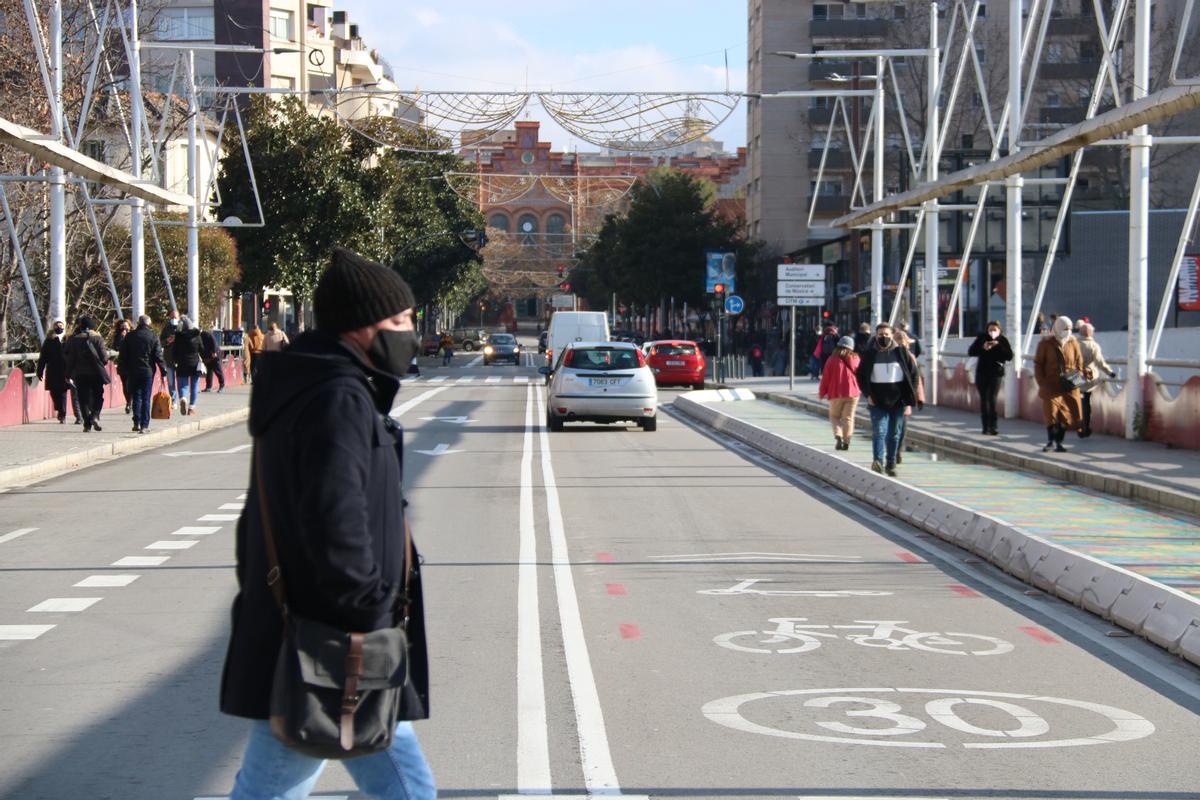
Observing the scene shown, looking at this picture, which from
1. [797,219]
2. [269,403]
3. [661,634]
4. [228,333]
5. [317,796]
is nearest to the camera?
[269,403]

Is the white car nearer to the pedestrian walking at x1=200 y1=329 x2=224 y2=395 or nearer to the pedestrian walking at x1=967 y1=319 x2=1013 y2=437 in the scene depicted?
the pedestrian walking at x1=967 y1=319 x2=1013 y2=437

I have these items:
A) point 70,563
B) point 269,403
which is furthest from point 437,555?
point 269,403

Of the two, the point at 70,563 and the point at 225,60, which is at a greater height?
the point at 225,60

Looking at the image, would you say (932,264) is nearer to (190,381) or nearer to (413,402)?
(413,402)

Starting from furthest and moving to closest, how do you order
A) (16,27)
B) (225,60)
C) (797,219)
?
(797,219), (225,60), (16,27)

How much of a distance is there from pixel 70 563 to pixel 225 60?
70.3 metres

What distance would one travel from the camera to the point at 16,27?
118ft

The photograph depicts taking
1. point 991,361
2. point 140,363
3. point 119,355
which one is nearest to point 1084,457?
point 991,361

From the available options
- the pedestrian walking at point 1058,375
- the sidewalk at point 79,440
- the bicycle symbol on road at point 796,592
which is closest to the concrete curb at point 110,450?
the sidewalk at point 79,440

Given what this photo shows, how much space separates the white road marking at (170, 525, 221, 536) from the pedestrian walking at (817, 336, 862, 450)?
857cm

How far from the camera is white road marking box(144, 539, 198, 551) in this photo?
1207cm

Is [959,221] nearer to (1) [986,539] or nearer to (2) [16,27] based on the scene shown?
(2) [16,27]

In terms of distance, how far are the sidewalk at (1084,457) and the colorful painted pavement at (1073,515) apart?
24 cm

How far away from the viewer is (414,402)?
124 feet
